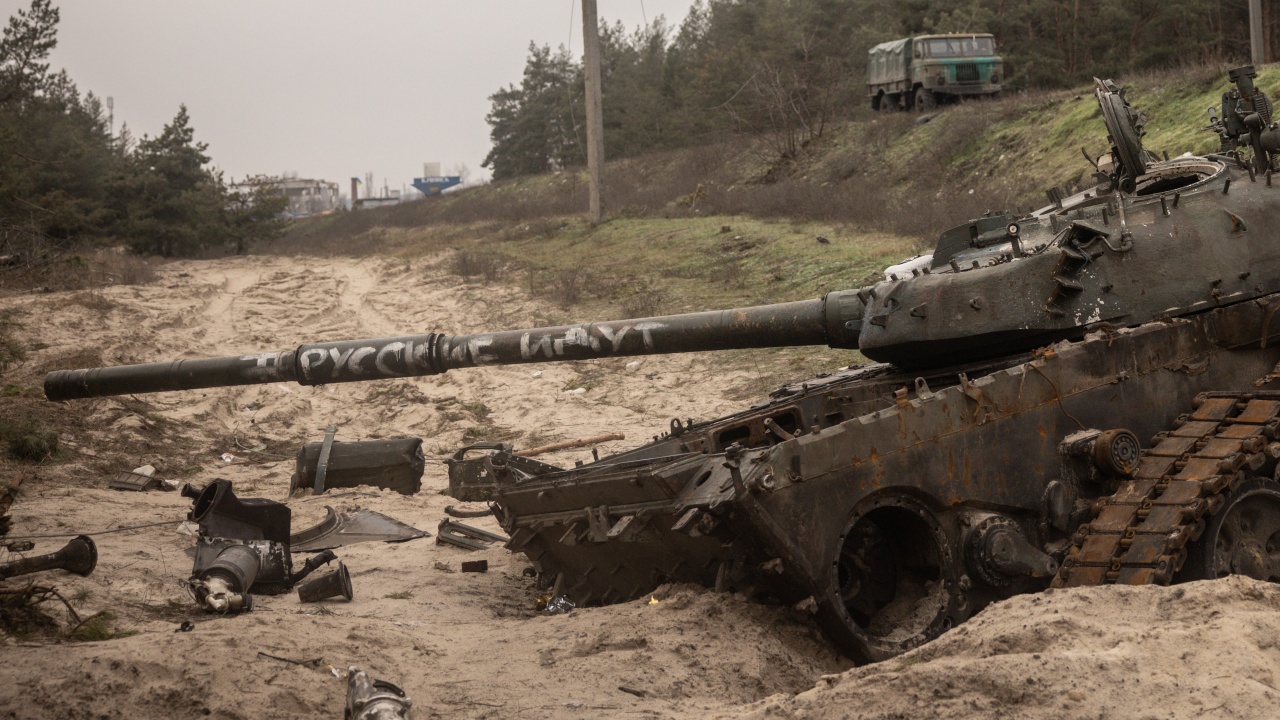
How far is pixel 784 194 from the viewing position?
22969 millimetres

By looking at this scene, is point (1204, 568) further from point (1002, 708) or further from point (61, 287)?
point (61, 287)

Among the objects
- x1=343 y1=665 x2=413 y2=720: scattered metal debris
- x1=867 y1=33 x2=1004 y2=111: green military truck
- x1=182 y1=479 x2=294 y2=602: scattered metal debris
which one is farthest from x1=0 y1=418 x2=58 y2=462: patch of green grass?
x1=867 y1=33 x2=1004 y2=111: green military truck

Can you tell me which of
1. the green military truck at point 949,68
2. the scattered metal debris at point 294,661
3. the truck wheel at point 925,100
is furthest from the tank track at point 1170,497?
the green military truck at point 949,68

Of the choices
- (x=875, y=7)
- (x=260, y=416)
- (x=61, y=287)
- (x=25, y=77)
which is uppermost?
(x=875, y=7)

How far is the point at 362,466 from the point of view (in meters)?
11.4

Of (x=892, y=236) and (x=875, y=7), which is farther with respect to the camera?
(x=875, y=7)

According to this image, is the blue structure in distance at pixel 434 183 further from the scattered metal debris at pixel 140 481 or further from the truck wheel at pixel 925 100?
the scattered metal debris at pixel 140 481

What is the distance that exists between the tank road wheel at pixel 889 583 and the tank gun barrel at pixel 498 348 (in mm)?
1792

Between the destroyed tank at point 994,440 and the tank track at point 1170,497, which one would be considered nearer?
the tank track at point 1170,497

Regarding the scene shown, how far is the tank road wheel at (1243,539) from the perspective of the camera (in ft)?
18.9

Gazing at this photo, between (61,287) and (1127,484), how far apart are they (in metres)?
18.5

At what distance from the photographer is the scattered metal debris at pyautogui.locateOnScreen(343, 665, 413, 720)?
15.3 feet

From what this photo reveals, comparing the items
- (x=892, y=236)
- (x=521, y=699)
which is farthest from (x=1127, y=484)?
(x=892, y=236)

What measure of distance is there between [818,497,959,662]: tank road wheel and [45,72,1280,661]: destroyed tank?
0.01 meters
